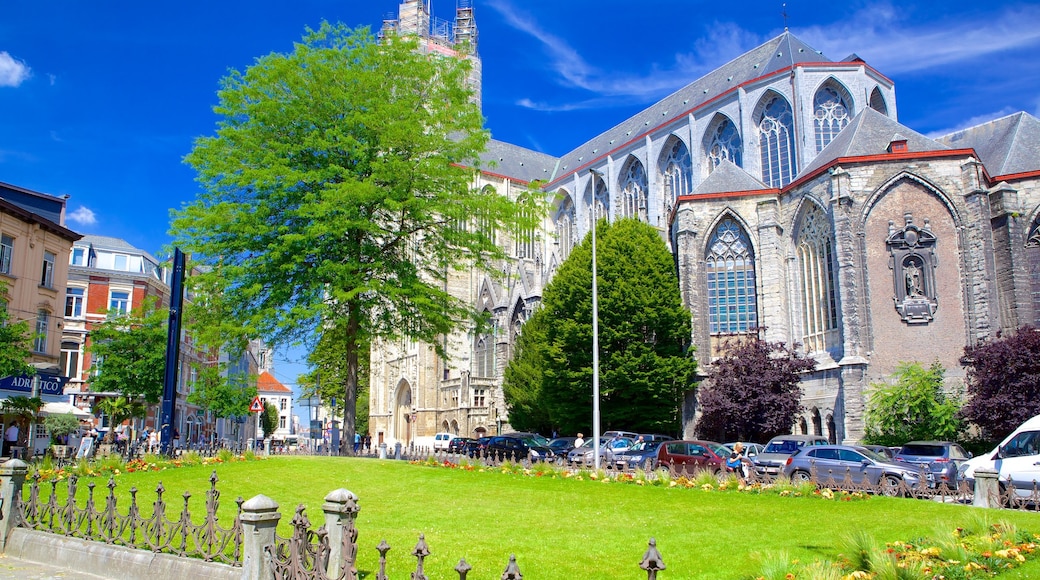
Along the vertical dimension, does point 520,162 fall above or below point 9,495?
above

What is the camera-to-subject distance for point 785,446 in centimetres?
2378

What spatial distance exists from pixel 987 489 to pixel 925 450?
284 inches

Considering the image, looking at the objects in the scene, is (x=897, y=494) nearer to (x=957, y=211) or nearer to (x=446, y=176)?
(x=446, y=176)

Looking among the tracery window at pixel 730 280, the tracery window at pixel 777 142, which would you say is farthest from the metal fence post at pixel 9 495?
the tracery window at pixel 777 142

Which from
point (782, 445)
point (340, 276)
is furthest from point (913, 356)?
point (340, 276)

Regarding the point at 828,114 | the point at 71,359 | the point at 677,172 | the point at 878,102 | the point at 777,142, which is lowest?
the point at 71,359

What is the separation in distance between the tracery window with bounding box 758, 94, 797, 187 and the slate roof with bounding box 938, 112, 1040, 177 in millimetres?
8729

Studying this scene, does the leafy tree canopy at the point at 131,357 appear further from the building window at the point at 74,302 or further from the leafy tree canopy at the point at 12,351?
the leafy tree canopy at the point at 12,351

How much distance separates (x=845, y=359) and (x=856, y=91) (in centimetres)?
1857

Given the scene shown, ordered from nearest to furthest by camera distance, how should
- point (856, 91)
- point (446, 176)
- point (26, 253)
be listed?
1. point (446, 176)
2. point (26, 253)
3. point (856, 91)

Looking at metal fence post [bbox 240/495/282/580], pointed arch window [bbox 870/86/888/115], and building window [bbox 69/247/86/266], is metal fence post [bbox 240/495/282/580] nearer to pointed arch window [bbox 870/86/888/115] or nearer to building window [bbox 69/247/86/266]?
building window [bbox 69/247/86/266]

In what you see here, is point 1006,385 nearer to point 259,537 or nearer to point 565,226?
point 259,537

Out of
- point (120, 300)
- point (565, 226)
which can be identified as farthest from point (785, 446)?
point (565, 226)

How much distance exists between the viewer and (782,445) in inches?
939
